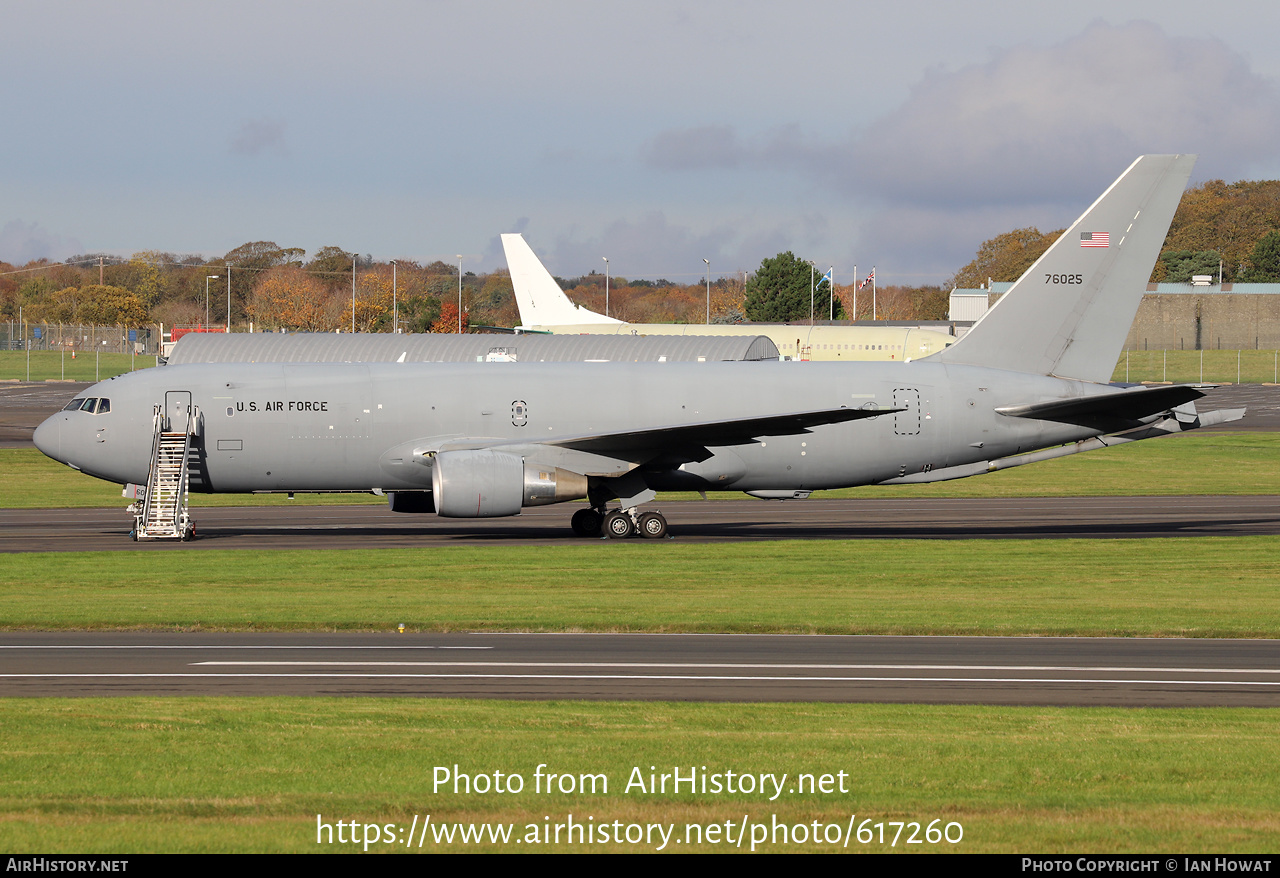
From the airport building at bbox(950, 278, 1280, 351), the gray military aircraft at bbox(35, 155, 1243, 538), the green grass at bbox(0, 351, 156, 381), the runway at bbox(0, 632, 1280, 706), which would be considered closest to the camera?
the runway at bbox(0, 632, 1280, 706)

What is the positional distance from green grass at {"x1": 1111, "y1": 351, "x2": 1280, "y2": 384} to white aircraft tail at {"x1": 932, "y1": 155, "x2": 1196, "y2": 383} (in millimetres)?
92120

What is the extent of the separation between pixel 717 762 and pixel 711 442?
75.7 feet

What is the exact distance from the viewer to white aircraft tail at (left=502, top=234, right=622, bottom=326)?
10375 centimetres

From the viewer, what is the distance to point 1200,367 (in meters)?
129

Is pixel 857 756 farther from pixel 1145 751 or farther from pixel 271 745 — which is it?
pixel 271 745

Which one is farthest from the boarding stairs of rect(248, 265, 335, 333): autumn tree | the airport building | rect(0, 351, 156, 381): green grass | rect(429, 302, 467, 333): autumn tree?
the airport building

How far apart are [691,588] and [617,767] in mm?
13948

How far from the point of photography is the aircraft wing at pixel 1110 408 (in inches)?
1330

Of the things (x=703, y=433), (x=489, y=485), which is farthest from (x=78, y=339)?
(x=703, y=433)

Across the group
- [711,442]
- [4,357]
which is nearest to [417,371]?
[711,442]

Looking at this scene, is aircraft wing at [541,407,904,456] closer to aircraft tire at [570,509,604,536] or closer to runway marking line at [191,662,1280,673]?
aircraft tire at [570,509,604,536]

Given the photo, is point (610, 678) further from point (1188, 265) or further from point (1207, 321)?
point (1188, 265)

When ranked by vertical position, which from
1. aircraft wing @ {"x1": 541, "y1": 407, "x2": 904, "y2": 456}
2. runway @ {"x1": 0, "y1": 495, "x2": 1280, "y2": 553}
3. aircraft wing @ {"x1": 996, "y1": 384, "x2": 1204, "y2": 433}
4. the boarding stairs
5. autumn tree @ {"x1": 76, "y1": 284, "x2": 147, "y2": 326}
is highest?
autumn tree @ {"x1": 76, "y1": 284, "x2": 147, "y2": 326}

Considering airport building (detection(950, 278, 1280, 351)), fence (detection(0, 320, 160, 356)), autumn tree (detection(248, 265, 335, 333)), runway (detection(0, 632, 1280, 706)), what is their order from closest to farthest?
runway (detection(0, 632, 1280, 706)) < airport building (detection(950, 278, 1280, 351)) < autumn tree (detection(248, 265, 335, 333)) < fence (detection(0, 320, 160, 356))
